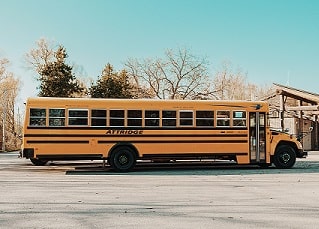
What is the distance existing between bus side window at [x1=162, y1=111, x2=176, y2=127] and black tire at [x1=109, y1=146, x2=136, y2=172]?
1.60m

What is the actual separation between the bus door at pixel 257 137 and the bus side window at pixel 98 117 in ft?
18.3

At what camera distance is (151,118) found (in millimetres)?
14227

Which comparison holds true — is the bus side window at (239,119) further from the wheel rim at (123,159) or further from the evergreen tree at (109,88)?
the evergreen tree at (109,88)

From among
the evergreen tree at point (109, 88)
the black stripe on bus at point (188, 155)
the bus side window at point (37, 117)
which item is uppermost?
the evergreen tree at point (109, 88)

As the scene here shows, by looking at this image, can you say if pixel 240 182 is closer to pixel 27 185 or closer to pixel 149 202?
pixel 149 202

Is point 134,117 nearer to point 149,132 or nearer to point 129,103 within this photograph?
point 129,103

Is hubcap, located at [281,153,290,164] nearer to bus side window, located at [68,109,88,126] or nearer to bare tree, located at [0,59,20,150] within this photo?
bus side window, located at [68,109,88,126]

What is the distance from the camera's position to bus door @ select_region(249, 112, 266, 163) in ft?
48.6

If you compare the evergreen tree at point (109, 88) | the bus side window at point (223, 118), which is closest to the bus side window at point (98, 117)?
the bus side window at point (223, 118)

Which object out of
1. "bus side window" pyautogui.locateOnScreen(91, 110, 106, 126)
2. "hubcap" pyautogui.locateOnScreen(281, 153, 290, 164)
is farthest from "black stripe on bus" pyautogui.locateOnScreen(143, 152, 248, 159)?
"bus side window" pyautogui.locateOnScreen(91, 110, 106, 126)

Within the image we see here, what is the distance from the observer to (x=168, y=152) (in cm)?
1427

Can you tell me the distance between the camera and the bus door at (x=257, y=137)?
14812 mm

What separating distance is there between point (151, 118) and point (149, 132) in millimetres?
520

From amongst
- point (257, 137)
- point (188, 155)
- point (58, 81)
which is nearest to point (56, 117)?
point (188, 155)
